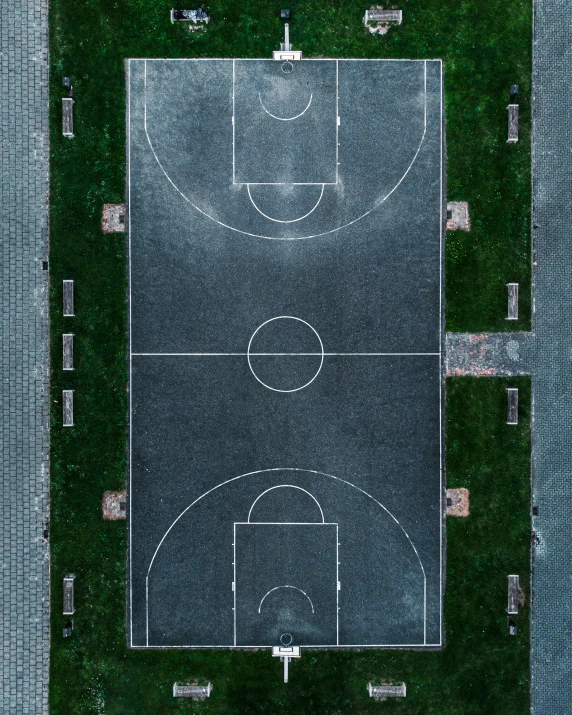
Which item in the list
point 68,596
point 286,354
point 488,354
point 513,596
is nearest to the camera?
point 68,596

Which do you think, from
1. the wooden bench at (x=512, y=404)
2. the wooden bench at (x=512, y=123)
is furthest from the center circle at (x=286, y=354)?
the wooden bench at (x=512, y=123)

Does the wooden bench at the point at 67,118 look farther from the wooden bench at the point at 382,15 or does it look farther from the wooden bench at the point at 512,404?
the wooden bench at the point at 512,404

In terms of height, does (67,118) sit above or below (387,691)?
above

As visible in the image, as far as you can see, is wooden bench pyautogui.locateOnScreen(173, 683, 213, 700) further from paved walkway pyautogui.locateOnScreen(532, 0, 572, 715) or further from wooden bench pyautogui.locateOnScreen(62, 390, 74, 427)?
paved walkway pyautogui.locateOnScreen(532, 0, 572, 715)

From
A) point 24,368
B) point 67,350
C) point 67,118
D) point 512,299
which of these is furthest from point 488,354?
point 67,118

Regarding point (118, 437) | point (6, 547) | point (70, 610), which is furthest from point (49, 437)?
point (70, 610)

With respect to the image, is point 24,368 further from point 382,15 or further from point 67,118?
point 382,15

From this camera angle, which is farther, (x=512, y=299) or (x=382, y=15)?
(x=512, y=299)
